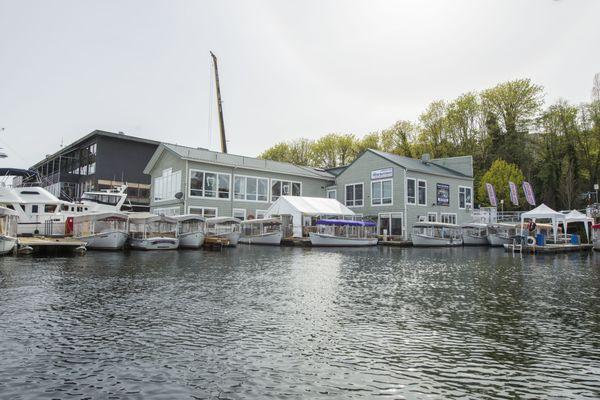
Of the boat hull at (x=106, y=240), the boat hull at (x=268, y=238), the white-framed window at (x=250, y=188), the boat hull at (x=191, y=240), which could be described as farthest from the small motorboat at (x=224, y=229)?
the boat hull at (x=106, y=240)

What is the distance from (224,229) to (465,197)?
28.3 metres

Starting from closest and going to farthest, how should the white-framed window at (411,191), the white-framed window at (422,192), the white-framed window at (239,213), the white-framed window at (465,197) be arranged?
the white-framed window at (239,213)
the white-framed window at (411,191)
the white-framed window at (422,192)
the white-framed window at (465,197)

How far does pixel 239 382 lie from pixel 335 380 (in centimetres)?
132

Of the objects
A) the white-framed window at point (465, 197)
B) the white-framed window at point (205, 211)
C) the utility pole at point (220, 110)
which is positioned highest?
the utility pole at point (220, 110)

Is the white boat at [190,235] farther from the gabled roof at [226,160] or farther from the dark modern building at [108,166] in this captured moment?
the dark modern building at [108,166]

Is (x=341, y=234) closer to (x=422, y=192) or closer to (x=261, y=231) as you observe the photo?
(x=261, y=231)

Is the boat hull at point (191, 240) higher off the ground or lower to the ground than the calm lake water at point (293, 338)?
higher

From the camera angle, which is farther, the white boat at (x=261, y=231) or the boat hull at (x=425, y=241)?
the boat hull at (x=425, y=241)

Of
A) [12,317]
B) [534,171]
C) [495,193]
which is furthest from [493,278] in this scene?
[534,171]

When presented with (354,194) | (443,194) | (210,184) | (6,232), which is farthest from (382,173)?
(6,232)

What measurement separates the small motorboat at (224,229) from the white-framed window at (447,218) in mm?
22676

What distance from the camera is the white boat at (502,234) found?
40000 mm

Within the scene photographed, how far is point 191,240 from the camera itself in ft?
101

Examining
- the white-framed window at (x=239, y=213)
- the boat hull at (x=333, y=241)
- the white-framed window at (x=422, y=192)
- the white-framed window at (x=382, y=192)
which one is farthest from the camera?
the white-framed window at (x=422, y=192)
